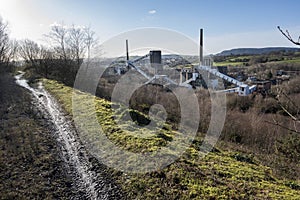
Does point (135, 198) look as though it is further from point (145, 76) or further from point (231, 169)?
point (145, 76)

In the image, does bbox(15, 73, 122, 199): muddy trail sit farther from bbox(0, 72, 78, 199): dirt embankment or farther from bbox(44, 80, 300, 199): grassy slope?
bbox(44, 80, 300, 199): grassy slope

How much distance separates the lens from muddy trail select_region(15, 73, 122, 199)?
13.5ft

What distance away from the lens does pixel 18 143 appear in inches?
234

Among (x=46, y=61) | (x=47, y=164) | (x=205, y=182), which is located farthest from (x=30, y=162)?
(x=46, y=61)

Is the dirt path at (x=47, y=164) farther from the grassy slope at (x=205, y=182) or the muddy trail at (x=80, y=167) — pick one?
the grassy slope at (x=205, y=182)

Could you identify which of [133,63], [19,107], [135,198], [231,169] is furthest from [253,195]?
[133,63]

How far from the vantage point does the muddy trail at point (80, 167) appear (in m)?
4.11

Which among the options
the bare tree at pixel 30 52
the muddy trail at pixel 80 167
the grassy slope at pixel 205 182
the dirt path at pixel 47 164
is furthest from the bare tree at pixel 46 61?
the grassy slope at pixel 205 182

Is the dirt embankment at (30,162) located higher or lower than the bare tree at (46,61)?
lower

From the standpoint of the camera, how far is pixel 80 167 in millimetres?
4977

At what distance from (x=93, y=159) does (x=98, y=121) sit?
2.64m

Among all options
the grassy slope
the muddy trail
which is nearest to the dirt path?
the muddy trail

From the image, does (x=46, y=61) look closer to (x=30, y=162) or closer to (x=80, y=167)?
(x=30, y=162)

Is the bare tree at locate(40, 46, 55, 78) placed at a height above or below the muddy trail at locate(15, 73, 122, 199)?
above
